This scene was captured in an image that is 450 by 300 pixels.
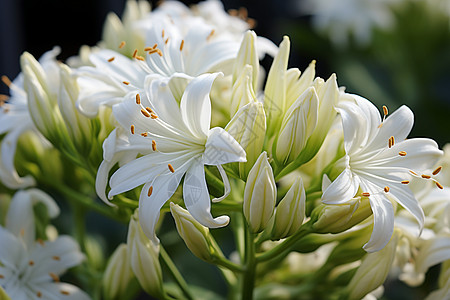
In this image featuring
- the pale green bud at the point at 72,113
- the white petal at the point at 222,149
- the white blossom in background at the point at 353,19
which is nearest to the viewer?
the white petal at the point at 222,149

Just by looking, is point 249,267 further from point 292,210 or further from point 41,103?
point 41,103

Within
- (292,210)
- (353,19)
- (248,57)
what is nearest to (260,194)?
(292,210)

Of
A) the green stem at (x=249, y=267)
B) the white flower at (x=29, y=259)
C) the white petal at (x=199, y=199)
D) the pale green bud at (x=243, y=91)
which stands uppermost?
the pale green bud at (x=243, y=91)

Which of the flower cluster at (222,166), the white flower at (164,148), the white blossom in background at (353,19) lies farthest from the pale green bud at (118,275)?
the white blossom in background at (353,19)

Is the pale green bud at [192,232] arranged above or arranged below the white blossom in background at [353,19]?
above

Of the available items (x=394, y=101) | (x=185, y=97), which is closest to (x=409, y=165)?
(x=185, y=97)

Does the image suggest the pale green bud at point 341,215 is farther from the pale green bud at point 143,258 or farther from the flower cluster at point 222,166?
the pale green bud at point 143,258

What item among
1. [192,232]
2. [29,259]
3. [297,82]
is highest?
[297,82]

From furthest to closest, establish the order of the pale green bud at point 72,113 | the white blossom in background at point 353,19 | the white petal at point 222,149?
the white blossom in background at point 353,19 < the pale green bud at point 72,113 < the white petal at point 222,149
